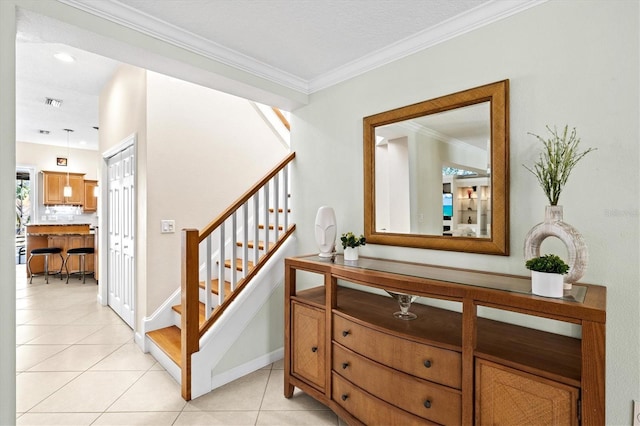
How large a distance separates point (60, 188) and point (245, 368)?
25.0 ft

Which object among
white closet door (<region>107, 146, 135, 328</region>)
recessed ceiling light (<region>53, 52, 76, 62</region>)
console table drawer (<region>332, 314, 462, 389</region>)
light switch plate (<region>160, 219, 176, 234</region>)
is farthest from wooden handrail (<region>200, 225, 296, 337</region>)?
recessed ceiling light (<region>53, 52, 76, 62</region>)

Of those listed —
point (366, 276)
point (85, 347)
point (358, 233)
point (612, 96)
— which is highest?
point (612, 96)

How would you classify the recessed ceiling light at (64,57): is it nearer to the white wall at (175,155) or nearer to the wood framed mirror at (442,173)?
the white wall at (175,155)

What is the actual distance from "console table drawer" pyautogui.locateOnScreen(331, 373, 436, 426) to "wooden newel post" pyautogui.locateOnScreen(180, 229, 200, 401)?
1.05 m

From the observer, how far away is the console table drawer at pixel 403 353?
1383mm

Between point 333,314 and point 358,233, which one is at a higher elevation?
point 358,233

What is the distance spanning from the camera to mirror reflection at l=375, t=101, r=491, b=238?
1.74m

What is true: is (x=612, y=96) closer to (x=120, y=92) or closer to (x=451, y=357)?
(x=451, y=357)

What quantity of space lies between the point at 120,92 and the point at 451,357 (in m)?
4.13

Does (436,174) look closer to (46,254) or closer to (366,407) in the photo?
(366,407)

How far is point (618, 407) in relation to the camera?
135 cm

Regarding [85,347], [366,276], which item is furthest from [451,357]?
[85,347]

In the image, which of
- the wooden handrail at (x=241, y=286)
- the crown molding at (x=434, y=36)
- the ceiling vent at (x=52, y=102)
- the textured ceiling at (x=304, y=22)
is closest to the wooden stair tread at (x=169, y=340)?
the wooden handrail at (x=241, y=286)

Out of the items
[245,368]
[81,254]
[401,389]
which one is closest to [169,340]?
[245,368]
